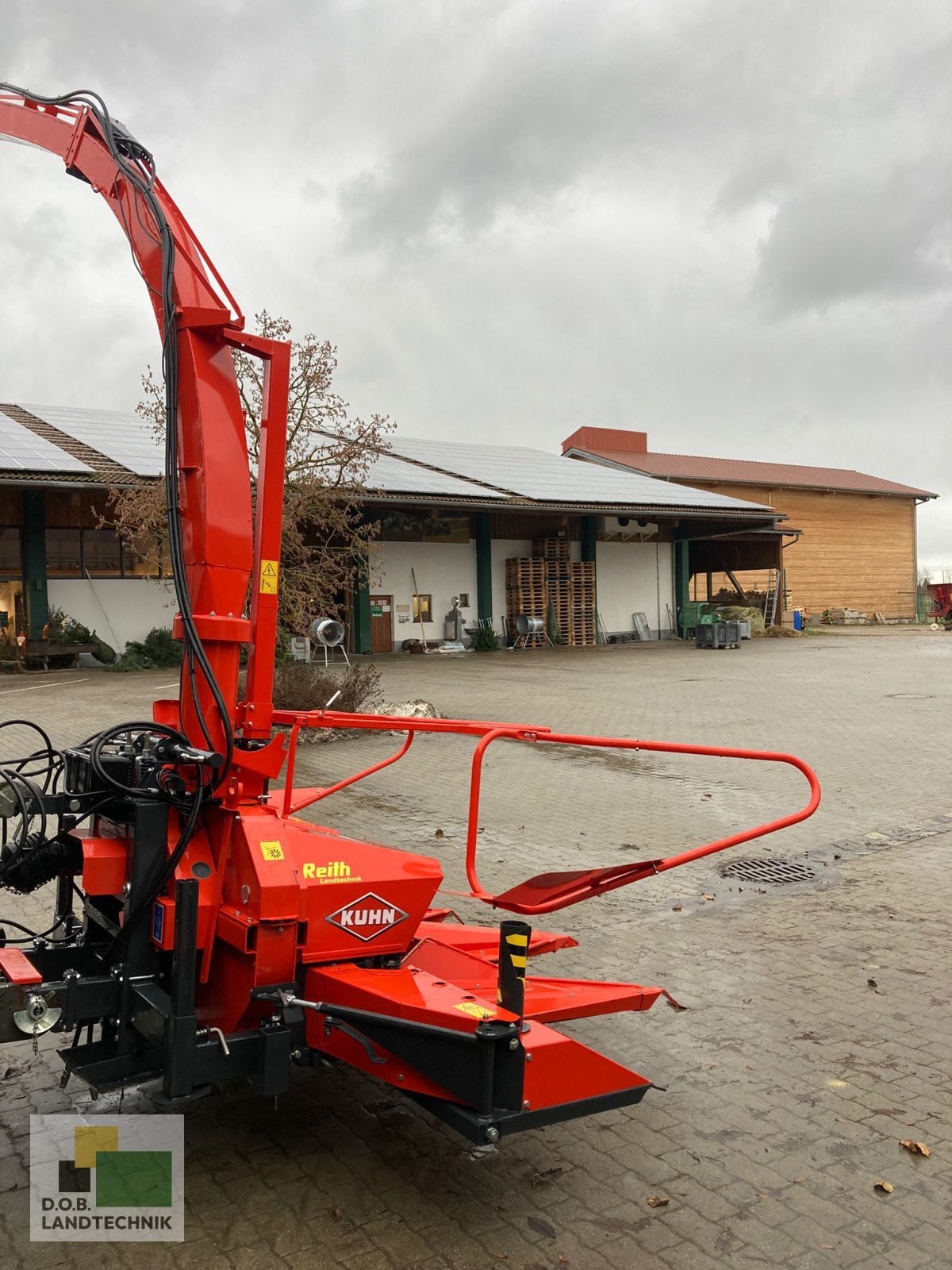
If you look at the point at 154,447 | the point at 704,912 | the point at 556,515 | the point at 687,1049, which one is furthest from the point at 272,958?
the point at 556,515

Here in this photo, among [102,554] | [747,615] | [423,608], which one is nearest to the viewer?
[102,554]

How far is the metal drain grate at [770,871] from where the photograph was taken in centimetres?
688

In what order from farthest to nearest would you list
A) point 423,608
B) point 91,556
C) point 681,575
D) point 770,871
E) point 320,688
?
point 681,575
point 423,608
point 91,556
point 320,688
point 770,871

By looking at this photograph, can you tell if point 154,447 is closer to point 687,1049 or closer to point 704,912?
point 704,912

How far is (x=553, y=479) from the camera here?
32219 millimetres

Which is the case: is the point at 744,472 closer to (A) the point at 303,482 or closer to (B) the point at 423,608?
(B) the point at 423,608

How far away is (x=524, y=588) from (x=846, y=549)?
2214 cm

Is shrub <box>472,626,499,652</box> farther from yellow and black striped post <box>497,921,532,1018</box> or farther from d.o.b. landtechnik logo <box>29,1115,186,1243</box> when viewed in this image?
yellow and black striped post <box>497,921,532,1018</box>

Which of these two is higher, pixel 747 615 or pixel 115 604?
Answer: pixel 115 604

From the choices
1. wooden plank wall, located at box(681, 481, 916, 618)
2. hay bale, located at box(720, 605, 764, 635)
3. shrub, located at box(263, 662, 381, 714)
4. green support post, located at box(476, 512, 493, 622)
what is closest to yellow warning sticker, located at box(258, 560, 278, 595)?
shrub, located at box(263, 662, 381, 714)

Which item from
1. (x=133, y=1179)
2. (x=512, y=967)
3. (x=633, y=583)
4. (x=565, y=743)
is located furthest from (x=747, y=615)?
(x=133, y=1179)

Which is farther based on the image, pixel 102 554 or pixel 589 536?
pixel 589 536

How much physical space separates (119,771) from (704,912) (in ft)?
13.2

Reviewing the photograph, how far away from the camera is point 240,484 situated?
3.71 m
